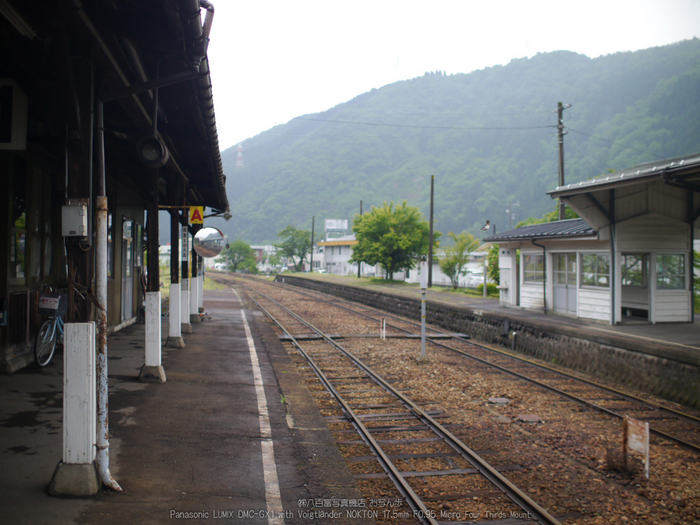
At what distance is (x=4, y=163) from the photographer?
20.6 feet

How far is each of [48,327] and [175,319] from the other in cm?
289

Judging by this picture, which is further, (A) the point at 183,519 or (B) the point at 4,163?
(B) the point at 4,163

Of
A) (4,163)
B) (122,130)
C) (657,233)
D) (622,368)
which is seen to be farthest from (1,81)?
(657,233)

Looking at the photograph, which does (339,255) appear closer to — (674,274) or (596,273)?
(596,273)

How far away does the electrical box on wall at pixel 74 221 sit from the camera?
3641 millimetres

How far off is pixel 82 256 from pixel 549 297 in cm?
1482

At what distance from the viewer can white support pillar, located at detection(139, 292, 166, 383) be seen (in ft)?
23.2

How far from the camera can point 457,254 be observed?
3170 centimetres

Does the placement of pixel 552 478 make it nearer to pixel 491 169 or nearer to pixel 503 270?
pixel 503 270

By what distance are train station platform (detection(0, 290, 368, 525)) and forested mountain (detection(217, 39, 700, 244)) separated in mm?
103231

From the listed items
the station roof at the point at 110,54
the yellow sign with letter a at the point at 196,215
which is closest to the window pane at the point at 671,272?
the yellow sign with letter a at the point at 196,215

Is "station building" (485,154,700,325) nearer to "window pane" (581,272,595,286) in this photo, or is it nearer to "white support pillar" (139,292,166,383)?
"window pane" (581,272,595,286)

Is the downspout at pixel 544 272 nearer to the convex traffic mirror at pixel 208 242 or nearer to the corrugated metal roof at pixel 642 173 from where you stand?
the corrugated metal roof at pixel 642 173

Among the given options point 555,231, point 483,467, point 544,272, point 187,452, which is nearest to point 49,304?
point 187,452
